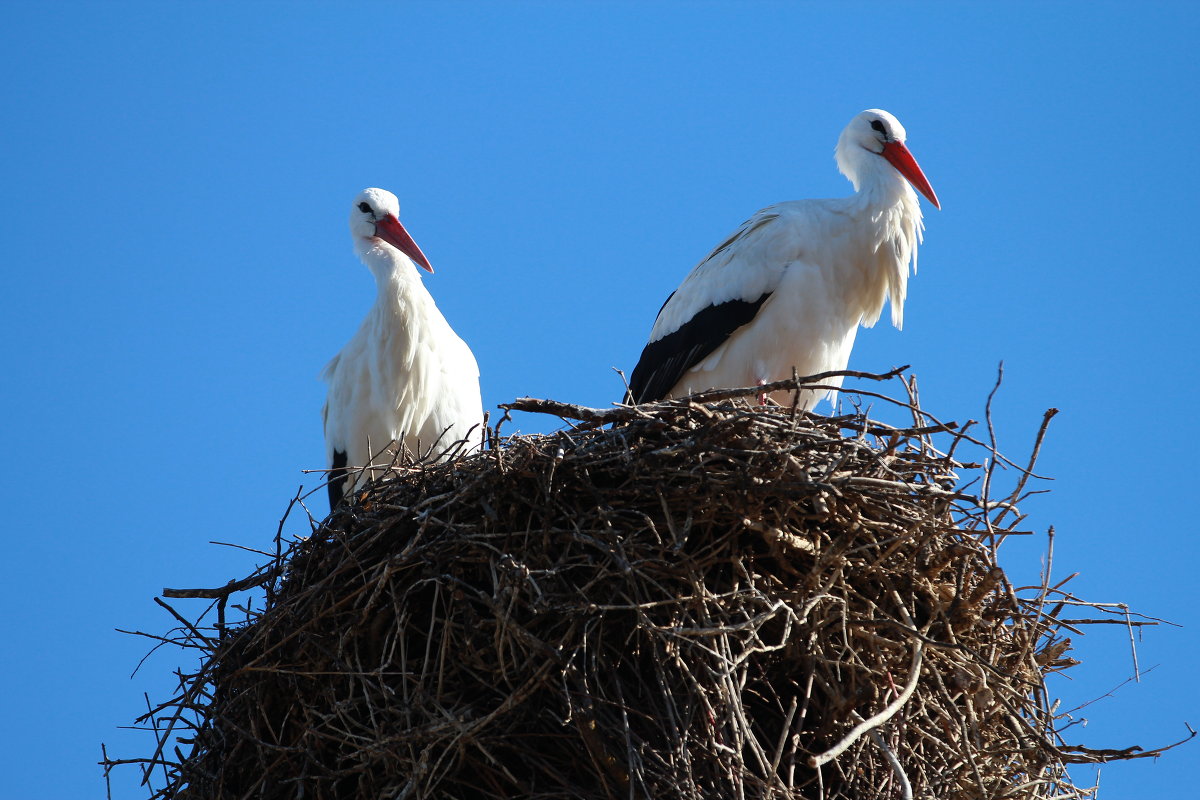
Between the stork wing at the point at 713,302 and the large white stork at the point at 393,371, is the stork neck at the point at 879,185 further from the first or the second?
the large white stork at the point at 393,371

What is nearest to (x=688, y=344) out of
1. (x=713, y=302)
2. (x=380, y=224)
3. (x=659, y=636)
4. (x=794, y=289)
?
(x=713, y=302)

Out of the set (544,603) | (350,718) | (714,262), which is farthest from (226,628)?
(714,262)

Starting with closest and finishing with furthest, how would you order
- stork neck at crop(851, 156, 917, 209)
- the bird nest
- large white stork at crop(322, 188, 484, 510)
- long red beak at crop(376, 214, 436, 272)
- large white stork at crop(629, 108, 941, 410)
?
the bird nest < large white stork at crop(629, 108, 941, 410) < stork neck at crop(851, 156, 917, 209) < large white stork at crop(322, 188, 484, 510) < long red beak at crop(376, 214, 436, 272)

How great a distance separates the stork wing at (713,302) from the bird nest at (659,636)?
148 centimetres

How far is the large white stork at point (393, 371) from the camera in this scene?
5539mm

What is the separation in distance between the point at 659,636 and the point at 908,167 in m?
2.86

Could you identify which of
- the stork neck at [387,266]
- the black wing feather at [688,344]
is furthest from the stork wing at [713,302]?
the stork neck at [387,266]

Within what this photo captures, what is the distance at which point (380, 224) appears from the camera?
5812mm

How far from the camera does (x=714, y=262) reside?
17.6 feet

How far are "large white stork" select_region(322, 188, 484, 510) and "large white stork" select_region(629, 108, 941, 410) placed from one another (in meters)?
0.78

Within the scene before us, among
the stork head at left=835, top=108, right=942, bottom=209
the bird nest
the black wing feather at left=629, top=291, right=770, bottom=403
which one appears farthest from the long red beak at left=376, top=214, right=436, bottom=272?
the bird nest

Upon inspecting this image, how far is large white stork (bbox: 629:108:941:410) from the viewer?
5.16m

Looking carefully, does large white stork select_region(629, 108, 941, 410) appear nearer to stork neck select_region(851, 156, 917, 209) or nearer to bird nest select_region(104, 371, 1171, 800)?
stork neck select_region(851, 156, 917, 209)

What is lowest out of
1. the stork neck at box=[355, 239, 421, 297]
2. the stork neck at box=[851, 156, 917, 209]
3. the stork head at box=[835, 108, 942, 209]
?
Result: the stork neck at box=[355, 239, 421, 297]
